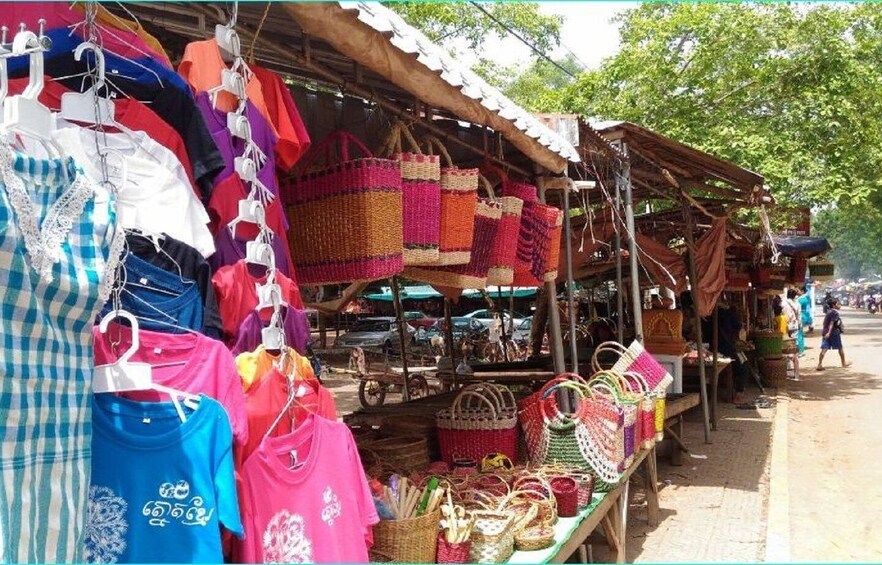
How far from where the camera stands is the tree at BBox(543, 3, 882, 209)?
42.5 feet

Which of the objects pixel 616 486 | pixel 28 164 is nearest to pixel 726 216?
pixel 616 486

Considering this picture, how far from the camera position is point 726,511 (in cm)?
721

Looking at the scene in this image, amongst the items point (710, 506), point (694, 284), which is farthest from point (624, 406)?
point (694, 284)

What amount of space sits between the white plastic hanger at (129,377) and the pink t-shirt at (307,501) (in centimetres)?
30

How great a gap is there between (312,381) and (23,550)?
3.64ft

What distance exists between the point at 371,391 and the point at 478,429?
8.97m

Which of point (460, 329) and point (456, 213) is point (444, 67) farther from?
point (460, 329)

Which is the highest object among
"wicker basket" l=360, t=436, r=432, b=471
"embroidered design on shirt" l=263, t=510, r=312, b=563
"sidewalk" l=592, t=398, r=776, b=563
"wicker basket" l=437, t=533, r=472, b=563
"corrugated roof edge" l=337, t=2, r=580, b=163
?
"corrugated roof edge" l=337, t=2, r=580, b=163

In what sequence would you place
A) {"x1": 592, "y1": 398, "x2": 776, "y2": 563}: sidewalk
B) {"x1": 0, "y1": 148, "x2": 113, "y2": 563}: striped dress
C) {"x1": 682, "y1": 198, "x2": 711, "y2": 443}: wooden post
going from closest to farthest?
{"x1": 0, "y1": 148, "x2": 113, "y2": 563}: striped dress
{"x1": 592, "y1": 398, "x2": 776, "y2": 563}: sidewalk
{"x1": 682, "y1": 198, "x2": 711, "y2": 443}: wooden post

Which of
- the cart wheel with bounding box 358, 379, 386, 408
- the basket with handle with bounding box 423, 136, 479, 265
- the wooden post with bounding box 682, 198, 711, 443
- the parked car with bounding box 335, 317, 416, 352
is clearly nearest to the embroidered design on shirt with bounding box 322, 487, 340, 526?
the basket with handle with bounding box 423, 136, 479, 265

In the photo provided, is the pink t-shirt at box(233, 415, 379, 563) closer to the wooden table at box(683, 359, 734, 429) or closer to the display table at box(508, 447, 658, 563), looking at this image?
the display table at box(508, 447, 658, 563)

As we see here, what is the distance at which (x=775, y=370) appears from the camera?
1568 cm

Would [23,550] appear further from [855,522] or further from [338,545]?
[855,522]

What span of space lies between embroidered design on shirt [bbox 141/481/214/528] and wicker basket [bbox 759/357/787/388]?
620 inches
